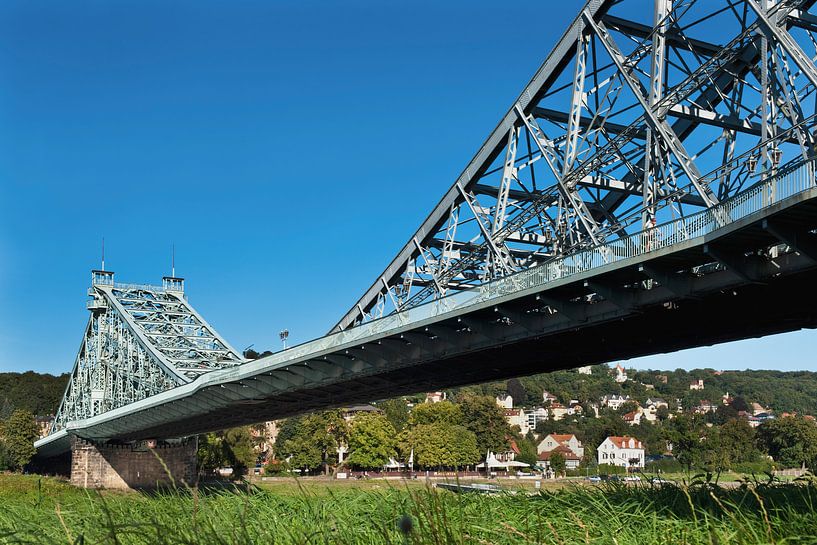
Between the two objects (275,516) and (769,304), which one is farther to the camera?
(769,304)

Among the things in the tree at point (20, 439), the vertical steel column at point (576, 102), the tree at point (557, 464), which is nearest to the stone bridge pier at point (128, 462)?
the tree at point (20, 439)

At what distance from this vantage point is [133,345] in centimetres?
8412

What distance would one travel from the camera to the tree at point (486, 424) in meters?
109

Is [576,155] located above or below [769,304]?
above

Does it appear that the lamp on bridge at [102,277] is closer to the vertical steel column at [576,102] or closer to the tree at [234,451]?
the tree at [234,451]

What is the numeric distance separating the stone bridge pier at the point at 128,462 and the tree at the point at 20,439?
93.8 ft

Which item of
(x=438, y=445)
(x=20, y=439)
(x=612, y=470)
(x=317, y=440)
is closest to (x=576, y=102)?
(x=612, y=470)

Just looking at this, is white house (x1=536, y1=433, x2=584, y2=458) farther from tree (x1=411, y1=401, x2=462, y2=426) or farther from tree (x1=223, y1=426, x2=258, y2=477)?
tree (x1=223, y1=426, x2=258, y2=477)

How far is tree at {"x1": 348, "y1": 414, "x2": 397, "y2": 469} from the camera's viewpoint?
305ft

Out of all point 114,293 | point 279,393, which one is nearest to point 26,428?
point 114,293

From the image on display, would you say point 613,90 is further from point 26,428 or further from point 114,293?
point 26,428

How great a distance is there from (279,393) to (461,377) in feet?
32.3

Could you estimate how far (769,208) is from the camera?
1767cm

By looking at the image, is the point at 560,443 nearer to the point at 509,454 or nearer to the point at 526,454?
the point at 509,454
